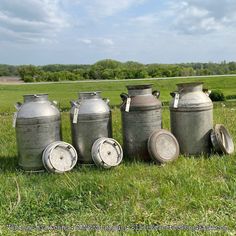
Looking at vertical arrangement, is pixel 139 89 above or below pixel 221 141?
above

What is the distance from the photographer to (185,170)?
3.60m

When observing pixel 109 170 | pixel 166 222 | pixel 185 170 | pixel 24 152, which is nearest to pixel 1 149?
pixel 24 152

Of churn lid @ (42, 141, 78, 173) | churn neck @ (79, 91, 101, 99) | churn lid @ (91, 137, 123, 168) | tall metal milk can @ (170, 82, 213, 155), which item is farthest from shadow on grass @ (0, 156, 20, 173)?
tall metal milk can @ (170, 82, 213, 155)

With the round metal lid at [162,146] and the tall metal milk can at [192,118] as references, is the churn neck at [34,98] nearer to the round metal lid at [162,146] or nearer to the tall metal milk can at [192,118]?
the round metal lid at [162,146]

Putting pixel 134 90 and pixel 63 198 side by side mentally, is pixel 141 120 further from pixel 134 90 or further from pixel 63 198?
pixel 63 198

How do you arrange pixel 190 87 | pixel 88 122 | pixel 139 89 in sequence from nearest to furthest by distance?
pixel 88 122 → pixel 139 89 → pixel 190 87

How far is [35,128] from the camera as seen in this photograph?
3.81m

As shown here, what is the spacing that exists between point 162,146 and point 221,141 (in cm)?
69

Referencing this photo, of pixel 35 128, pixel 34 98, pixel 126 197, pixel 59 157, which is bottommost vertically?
pixel 126 197

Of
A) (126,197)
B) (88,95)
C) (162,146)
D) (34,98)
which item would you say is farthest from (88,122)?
(126,197)

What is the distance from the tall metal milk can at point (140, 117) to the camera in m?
3.99

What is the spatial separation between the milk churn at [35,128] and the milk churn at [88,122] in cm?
23

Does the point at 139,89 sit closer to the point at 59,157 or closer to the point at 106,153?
the point at 106,153

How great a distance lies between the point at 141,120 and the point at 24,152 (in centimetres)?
128
